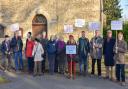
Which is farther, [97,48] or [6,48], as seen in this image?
[6,48]

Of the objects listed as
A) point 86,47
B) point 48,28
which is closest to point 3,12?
point 48,28

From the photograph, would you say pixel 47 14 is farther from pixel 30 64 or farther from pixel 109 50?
pixel 109 50

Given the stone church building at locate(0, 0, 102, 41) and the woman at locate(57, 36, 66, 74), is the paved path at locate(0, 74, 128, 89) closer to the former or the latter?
the woman at locate(57, 36, 66, 74)

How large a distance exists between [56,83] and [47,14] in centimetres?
1806

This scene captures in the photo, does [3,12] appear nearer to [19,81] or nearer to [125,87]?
[19,81]

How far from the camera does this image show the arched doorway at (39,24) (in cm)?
3553

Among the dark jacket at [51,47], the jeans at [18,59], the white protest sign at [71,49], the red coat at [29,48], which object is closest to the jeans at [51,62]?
the dark jacket at [51,47]

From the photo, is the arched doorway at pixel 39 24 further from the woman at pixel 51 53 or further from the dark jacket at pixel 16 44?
the woman at pixel 51 53

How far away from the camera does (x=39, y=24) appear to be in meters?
35.8

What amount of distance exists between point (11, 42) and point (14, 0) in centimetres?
1440

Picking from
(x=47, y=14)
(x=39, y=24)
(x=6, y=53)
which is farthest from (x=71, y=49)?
(x=39, y=24)

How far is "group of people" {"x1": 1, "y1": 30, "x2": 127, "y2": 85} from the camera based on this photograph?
18.6 meters

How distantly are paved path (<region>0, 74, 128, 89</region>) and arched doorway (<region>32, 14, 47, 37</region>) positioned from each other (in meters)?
16.2

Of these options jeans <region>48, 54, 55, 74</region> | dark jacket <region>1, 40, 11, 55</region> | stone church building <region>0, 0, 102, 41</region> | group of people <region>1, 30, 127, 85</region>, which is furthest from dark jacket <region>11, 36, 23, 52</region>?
stone church building <region>0, 0, 102, 41</region>
